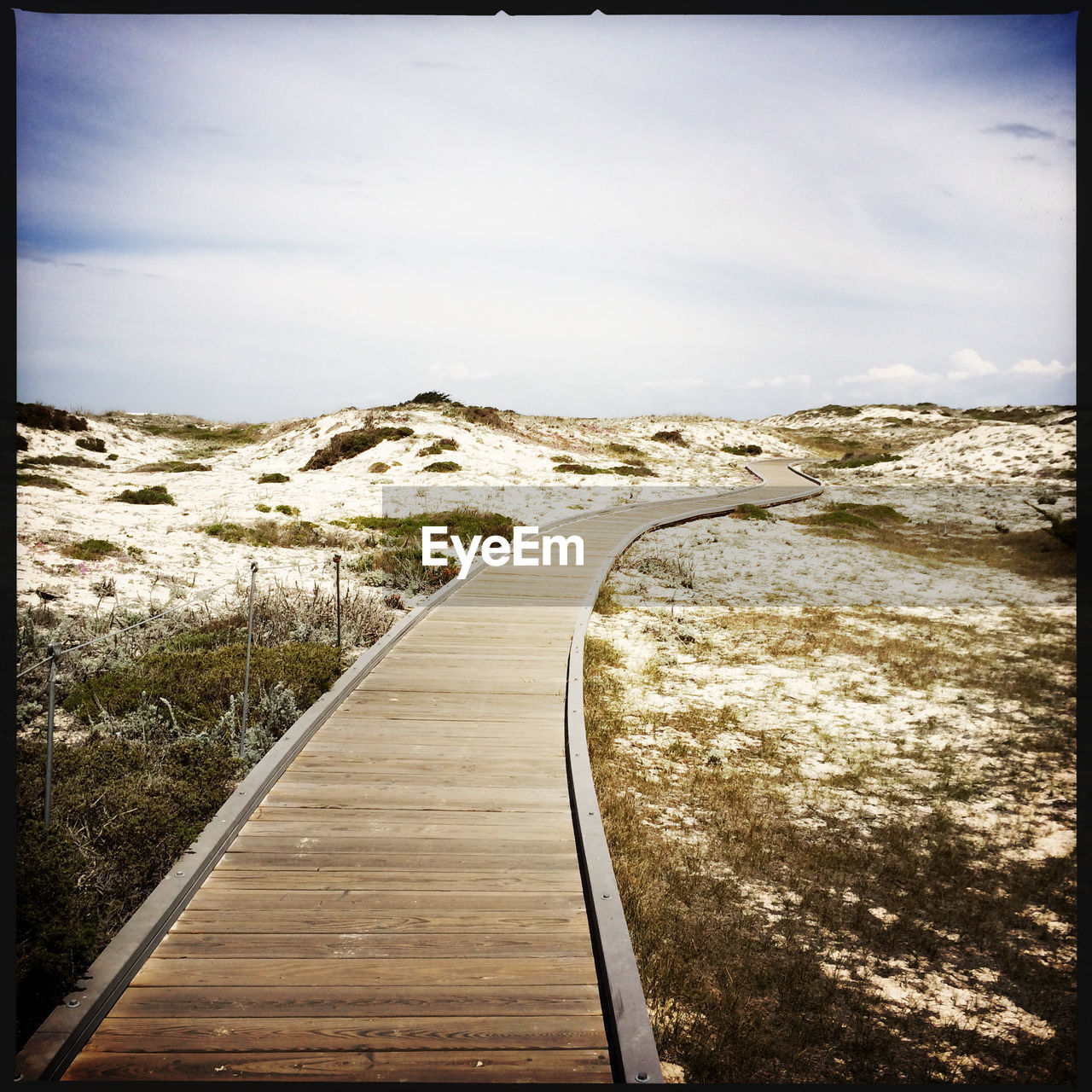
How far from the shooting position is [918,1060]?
3998mm

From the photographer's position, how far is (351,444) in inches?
1403

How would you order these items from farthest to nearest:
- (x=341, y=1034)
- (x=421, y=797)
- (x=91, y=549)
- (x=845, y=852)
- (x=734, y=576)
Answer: (x=734, y=576) → (x=91, y=549) → (x=845, y=852) → (x=421, y=797) → (x=341, y=1034)

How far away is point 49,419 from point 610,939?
1789 inches

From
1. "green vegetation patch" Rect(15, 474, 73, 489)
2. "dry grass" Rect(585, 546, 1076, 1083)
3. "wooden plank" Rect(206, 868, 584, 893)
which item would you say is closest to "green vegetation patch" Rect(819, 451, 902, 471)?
"dry grass" Rect(585, 546, 1076, 1083)

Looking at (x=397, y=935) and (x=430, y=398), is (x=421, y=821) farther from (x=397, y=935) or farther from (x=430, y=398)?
(x=430, y=398)

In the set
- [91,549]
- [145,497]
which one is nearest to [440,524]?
[91,549]

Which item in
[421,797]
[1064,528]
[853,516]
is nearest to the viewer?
[421,797]

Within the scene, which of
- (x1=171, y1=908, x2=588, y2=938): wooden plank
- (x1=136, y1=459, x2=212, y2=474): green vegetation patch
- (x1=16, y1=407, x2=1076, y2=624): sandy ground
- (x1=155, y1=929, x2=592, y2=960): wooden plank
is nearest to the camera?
(x1=155, y1=929, x2=592, y2=960): wooden plank

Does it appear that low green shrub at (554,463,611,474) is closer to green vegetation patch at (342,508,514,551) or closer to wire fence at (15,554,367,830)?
→ green vegetation patch at (342,508,514,551)

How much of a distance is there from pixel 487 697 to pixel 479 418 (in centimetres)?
3894

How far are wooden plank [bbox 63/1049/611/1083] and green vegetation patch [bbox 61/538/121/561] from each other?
459 inches

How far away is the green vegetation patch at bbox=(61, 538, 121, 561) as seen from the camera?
41.0 feet

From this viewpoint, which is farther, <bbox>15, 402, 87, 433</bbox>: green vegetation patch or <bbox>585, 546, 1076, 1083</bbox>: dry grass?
<bbox>15, 402, 87, 433</bbox>: green vegetation patch

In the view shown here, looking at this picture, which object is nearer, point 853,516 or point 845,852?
point 845,852
